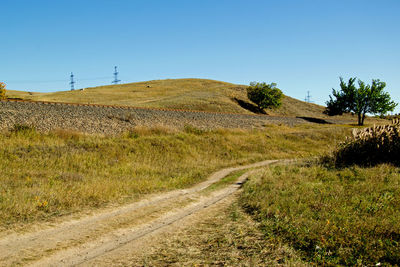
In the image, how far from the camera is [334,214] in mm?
6754

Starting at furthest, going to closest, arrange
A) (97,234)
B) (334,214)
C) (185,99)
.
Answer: (185,99)
(334,214)
(97,234)

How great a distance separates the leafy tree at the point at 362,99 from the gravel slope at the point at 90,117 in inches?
1538

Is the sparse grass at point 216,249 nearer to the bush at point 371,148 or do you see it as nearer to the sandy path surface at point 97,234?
the sandy path surface at point 97,234

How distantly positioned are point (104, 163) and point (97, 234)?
8.96 m

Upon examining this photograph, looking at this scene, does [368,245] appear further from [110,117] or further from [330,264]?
[110,117]

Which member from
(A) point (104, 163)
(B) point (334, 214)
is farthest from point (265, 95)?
(B) point (334, 214)

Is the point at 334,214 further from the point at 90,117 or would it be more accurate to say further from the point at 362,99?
the point at 362,99

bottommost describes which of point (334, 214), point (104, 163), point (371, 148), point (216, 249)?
point (216, 249)

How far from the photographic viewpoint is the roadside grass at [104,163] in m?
8.08

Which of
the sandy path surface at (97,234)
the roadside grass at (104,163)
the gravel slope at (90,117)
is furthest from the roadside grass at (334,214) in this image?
the gravel slope at (90,117)

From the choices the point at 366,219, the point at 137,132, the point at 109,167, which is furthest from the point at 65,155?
the point at 366,219

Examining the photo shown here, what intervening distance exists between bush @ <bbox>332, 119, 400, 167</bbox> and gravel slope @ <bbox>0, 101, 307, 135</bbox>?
1478cm

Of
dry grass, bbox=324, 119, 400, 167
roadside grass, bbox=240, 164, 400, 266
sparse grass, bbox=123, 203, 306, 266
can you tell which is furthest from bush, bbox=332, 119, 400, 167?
sparse grass, bbox=123, 203, 306, 266

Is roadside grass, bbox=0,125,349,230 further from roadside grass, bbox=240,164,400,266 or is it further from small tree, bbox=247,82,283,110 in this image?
small tree, bbox=247,82,283,110
